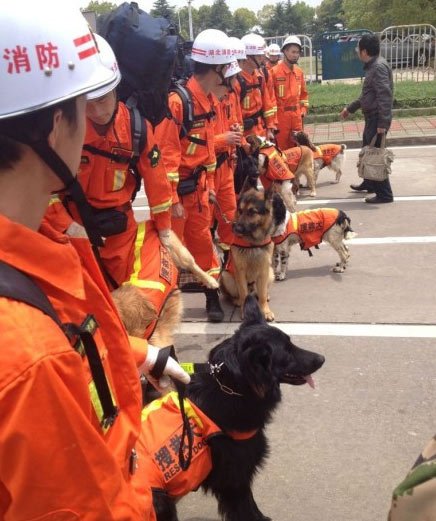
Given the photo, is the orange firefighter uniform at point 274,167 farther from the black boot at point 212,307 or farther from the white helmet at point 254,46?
the black boot at point 212,307

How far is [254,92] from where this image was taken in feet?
26.7

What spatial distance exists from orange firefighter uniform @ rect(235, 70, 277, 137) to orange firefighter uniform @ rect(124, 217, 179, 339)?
458 centimetres

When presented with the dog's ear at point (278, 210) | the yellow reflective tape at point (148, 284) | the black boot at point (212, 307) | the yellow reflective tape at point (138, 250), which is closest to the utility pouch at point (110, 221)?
the yellow reflective tape at point (138, 250)

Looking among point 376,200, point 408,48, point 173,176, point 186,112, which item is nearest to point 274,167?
point 376,200

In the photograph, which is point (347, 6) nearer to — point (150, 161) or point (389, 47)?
point (389, 47)

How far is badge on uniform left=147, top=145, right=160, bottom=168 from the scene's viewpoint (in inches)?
147

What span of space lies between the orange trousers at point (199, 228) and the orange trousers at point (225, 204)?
0.44 meters

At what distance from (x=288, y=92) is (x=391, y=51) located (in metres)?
11.8

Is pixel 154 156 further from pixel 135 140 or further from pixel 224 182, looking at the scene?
pixel 224 182

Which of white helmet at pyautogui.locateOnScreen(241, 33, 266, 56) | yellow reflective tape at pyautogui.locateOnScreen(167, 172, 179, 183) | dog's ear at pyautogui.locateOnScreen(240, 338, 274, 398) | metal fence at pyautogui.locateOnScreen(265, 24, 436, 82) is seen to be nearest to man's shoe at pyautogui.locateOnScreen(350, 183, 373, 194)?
white helmet at pyautogui.locateOnScreen(241, 33, 266, 56)

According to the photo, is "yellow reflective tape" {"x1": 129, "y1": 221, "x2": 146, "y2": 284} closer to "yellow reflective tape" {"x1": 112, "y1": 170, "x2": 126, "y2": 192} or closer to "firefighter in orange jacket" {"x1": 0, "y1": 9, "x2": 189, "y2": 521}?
"yellow reflective tape" {"x1": 112, "y1": 170, "x2": 126, "y2": 192}

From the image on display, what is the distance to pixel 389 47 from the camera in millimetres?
19141

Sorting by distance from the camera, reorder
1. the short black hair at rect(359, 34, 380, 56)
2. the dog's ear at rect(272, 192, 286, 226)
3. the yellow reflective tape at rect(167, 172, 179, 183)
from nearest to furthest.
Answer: the yellow reflective tape at rect(167, 172, 179, 183), the dog's ear at rect(272, 192, 286, 226), the short black hair at rect(359, 34, 380, 56)

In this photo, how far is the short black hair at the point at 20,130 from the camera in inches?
42.4
